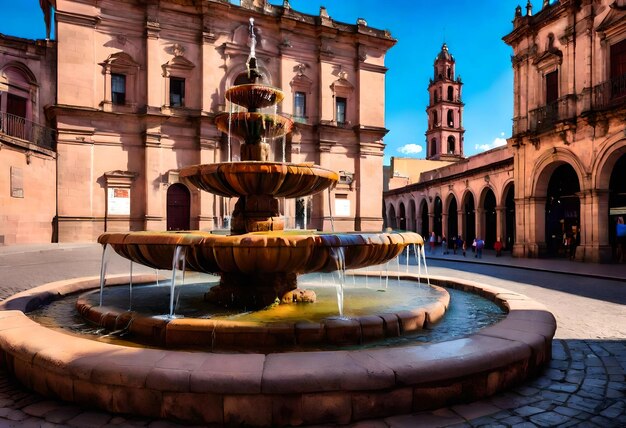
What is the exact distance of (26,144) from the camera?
16.0 meters

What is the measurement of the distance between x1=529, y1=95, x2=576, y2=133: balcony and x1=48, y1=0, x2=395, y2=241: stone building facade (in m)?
9.10

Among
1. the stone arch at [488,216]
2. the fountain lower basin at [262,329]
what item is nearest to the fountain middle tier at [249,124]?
the fountain lower basin at [262,329]

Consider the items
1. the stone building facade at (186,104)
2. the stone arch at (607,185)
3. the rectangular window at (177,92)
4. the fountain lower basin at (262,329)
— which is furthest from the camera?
the rectangular window at (177,92)

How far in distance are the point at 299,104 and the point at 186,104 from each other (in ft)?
22.4

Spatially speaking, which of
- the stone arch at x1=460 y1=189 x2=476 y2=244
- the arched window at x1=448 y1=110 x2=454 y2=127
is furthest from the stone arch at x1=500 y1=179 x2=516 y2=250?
the arched window at x1=448 y1=110 x2=454 y2=127

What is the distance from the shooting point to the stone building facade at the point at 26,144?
48.7ft

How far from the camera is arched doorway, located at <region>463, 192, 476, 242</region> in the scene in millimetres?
29984

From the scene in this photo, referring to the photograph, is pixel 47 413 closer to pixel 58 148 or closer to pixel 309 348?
pixel 309 348

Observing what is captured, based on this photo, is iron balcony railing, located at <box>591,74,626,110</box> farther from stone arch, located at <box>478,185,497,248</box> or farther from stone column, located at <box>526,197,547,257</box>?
stone arch, located at <box>478,185,497,248</box>

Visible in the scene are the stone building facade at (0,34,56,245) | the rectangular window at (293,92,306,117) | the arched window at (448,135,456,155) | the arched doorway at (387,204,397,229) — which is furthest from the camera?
the arched window at (448,135,456,155)

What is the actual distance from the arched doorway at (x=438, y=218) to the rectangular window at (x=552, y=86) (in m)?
15.7

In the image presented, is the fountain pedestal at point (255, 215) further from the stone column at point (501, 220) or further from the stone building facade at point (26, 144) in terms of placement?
the stone column at point (501, 220)

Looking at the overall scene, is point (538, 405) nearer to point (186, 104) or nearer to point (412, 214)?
point (186, 104)

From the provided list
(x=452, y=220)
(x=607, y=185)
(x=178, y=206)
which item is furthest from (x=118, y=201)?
(x=452, y=220)
